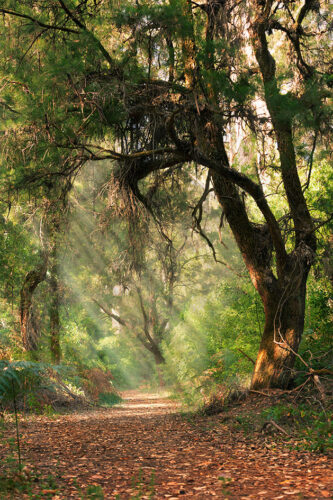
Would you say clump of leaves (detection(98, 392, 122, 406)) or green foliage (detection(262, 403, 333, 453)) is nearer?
green foliage (detection(262, 403, 333, 453))

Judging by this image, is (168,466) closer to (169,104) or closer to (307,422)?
(307,422)

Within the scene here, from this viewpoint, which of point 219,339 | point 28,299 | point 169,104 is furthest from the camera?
point 219,339

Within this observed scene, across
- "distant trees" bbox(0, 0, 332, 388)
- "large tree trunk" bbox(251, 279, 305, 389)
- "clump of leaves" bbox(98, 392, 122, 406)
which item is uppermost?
"distant trees" bbox(0, 0, 332, 388)

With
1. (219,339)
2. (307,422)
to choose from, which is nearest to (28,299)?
(219,339)

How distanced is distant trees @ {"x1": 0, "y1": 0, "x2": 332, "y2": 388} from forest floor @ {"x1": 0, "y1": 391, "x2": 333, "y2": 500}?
6.69ft

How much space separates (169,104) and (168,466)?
4.98 m

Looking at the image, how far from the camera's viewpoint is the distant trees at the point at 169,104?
21.0 feet

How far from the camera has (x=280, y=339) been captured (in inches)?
309

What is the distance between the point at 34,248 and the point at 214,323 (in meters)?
5.74

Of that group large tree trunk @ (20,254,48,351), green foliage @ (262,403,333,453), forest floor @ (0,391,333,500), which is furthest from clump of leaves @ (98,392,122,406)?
green foliage @ (262,403,333,453)

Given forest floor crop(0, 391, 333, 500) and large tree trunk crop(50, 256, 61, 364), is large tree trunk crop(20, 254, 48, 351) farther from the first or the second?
forest floor crop(0, 391, 333, 500)

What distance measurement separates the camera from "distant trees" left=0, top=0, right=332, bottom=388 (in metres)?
6.41

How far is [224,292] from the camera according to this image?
1266 cm

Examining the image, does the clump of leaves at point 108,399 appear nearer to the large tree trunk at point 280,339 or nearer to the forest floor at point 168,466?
the large tree trunk at point 280,339
